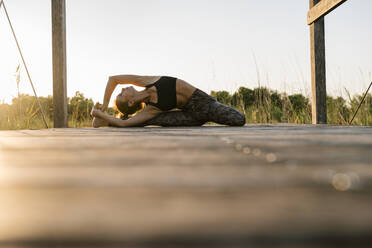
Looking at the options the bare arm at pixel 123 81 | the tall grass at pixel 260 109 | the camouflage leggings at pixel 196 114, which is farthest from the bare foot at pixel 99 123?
the tall grass at pixel 260 109

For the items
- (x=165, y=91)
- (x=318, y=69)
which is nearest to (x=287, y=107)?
(x=318, y=69)

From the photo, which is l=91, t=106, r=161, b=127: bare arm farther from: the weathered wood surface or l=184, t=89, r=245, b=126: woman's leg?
the weathered wood surface

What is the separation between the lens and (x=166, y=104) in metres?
2.93

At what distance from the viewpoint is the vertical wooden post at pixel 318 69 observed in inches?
122

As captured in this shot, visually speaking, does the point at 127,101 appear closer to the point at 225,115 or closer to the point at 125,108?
the point at 125,108

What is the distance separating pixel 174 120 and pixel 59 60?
119 centimetres

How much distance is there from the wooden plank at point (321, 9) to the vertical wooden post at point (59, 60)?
237 centimetres

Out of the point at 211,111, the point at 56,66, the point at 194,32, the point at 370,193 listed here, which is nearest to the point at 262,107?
the point at 211,111

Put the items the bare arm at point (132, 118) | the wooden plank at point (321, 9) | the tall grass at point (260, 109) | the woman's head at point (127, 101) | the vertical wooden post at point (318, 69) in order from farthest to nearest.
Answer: the tall grass at point (260, 109)
the vertical wooden post at point (318, 69)
the woman's head at point (127, 101)
the bare arm at point (132, 118)
the wooden plank at point (321, 9)

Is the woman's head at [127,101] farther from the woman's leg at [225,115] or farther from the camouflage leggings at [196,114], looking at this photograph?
the woman's leg at [225,115]

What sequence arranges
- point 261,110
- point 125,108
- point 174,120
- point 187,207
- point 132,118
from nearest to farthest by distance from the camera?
point 187,207
point 132,118
point 174,120
point 125,108
point 261,110

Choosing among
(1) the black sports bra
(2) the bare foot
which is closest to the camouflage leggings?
(1) the black sports bra

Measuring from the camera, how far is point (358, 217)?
9.6 inches

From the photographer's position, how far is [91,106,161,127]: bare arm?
2.72 meters
